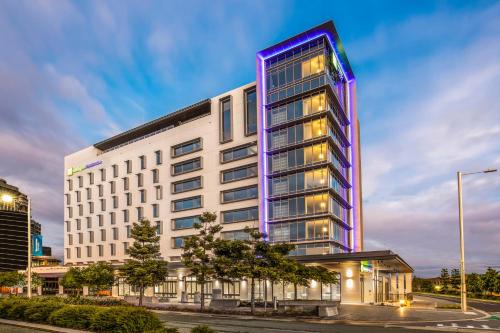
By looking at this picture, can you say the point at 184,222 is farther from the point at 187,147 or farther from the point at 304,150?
the point at 304,150

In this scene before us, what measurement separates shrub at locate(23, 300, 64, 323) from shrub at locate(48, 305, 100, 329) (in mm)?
1354

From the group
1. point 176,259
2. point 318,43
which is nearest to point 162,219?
point 176,259

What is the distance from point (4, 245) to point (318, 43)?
216ft

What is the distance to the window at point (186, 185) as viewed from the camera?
72.4 m

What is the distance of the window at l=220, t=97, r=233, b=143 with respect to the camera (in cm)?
6869

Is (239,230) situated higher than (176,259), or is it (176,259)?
(239,230)

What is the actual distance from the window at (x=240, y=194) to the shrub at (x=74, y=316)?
42.4 m

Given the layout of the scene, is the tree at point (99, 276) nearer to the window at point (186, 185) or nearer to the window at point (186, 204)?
the window at point (186, 204)

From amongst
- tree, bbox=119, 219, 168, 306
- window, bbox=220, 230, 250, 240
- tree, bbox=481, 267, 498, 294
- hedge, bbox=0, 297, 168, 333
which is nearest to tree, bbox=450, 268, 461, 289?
tree, bbox=481, 267, 498, 294

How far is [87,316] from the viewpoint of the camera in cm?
2138

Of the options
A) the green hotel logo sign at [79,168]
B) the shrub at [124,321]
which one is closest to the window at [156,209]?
the green hotel logo sign at [79,168]

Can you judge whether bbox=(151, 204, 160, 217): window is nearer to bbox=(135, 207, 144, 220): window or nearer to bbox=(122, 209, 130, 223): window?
bbox=(135, 207, 144, 220): window

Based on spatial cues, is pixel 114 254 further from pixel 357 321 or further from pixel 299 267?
pixel 357 321

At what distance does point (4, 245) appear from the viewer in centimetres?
8006
